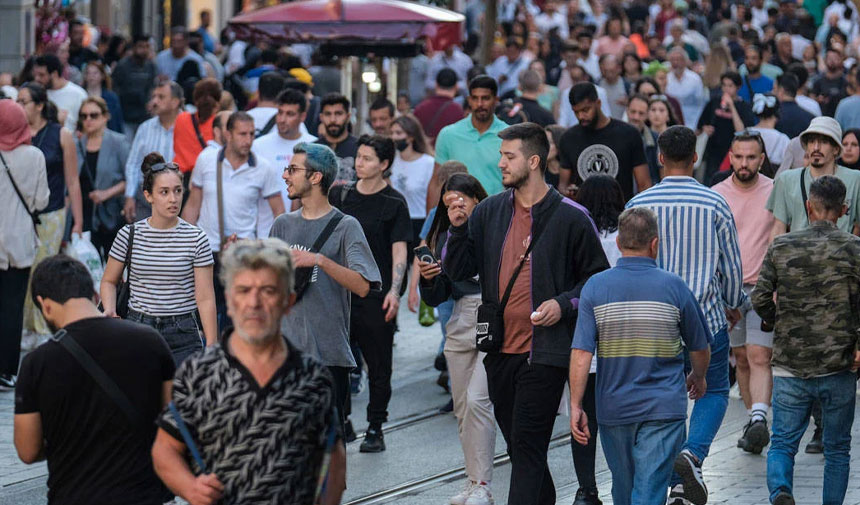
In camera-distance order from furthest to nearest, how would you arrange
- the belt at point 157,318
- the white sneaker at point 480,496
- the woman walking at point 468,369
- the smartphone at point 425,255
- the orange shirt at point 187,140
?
the orange shirt at point 187,140
the white sneaker at point 480,496
the woman walking at point 468,369
the belt at point 157,318
the smartphone at point 425,255

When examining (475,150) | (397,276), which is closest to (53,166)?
(475,150)

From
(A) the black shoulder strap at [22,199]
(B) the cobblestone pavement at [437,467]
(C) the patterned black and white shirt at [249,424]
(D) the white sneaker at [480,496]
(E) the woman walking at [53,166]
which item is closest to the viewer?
(C) the patterned black and white shirt at [249,424]

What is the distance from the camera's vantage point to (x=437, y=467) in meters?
9.59

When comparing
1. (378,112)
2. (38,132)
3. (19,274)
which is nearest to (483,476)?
(19,274)

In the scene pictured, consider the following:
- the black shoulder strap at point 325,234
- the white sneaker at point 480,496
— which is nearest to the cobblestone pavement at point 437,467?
the white sneaker at point 480,496

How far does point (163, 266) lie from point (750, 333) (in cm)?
377

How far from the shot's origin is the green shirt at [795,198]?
388 inches

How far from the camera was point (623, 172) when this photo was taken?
38.5 ft

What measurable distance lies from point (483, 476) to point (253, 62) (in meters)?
13.7

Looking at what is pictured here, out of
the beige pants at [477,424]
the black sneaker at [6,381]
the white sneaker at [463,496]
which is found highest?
the beige pants at [477,424]

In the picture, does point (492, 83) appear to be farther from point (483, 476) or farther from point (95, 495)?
point (95, 495)

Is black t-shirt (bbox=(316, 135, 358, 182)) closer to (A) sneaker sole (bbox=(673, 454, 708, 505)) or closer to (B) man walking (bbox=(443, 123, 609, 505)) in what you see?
(B) man walking (bbox=(443, 123, 609, 505))

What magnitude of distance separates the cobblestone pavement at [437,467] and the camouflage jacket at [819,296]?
0.89 metres

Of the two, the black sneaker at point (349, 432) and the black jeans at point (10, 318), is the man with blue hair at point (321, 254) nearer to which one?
the black sneaker at point (349, 432)
